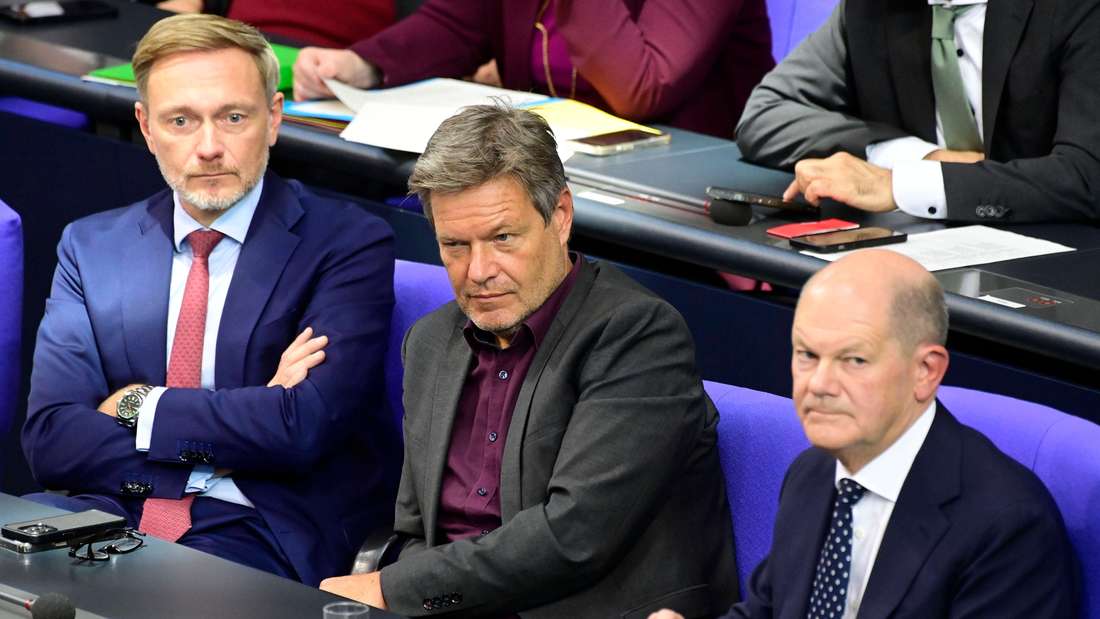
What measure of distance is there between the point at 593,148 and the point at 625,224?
1.60ft

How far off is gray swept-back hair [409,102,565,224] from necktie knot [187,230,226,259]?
0.64 metres

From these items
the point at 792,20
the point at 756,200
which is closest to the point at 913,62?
the point at 756,200

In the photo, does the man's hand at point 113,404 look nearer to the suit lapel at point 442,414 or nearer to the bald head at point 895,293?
the suit lapel at point 442,414

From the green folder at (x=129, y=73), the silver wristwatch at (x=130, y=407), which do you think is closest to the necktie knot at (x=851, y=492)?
the silver wristwatch at (x=130, y=407)

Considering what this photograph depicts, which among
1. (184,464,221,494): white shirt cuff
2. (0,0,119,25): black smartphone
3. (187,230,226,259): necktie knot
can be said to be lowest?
(184,464,221,494): white shirt cuff

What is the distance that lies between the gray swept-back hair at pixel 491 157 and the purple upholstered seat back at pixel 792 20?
1998 mm

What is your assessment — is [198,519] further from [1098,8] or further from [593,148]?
[1098,8]

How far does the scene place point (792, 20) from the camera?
4688 millimetres

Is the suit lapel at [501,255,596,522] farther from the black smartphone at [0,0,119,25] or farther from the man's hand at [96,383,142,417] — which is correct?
the black smartphone at [0,0,119,25]

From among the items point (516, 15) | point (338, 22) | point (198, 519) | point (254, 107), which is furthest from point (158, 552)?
point (338, 22)

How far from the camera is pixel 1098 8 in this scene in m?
3.36

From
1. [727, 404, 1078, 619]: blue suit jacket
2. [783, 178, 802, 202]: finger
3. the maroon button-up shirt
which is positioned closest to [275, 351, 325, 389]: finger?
the maroon button-up shirt

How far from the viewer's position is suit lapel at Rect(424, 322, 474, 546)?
271 cm

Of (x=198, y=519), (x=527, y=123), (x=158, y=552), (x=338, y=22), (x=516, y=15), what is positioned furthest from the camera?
(x=338, y=22)
